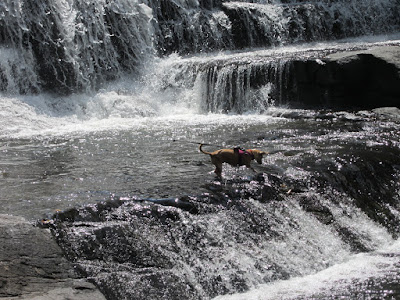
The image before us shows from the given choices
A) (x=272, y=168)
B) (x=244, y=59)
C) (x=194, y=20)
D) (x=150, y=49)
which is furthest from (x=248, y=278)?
(x=194, y=20)

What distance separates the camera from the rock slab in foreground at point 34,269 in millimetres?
4992

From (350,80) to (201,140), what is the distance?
18.3ft

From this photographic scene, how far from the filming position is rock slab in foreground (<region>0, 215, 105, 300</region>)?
4.99 m

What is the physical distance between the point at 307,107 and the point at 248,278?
32.5ft

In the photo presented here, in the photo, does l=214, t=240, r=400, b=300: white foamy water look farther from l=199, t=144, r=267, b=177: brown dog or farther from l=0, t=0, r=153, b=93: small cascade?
l=0, t=0, r=153, b=93: small cascade

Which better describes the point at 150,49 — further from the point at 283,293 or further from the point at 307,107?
the point at 283,293

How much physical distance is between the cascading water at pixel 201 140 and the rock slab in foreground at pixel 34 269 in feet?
0.49

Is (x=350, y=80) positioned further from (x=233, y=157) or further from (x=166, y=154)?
(x=233, y=157)

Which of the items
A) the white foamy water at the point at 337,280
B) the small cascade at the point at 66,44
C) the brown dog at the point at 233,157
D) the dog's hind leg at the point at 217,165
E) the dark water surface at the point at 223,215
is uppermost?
the small cascade at the point at 66,44

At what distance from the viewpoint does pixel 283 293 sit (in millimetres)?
5770

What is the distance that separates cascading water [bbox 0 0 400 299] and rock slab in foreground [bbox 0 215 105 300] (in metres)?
0.15

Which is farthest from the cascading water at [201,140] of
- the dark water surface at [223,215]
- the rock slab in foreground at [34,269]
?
the rock slab in foreground at [34,269]

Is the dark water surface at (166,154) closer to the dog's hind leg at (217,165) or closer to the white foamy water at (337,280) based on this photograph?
the dog's hind leg at (217,165)

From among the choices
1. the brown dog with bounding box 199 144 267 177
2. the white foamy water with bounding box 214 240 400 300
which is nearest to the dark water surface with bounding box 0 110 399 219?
the brown dog with bounding box 199 144 267 177
